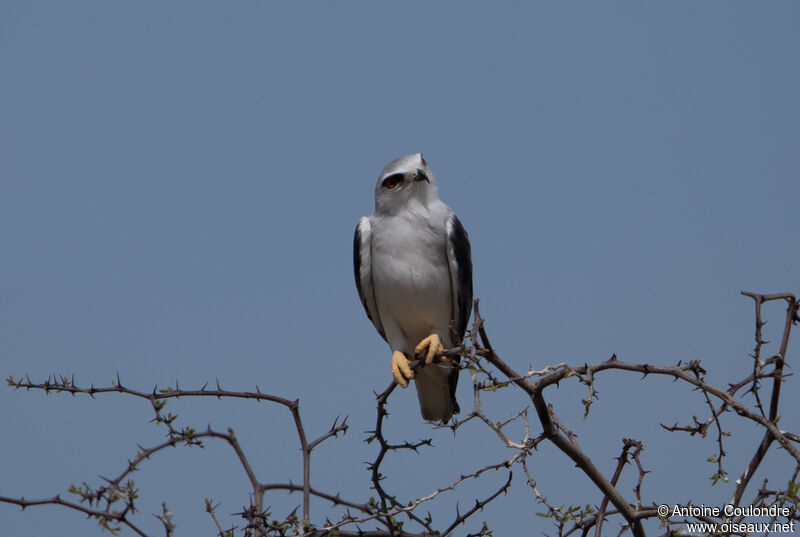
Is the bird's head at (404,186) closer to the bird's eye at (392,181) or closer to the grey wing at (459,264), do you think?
the bird's eye at (392,181)

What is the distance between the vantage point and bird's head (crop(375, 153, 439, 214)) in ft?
21.2

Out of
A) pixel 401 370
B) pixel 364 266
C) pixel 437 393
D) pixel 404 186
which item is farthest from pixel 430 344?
pixel 404 186

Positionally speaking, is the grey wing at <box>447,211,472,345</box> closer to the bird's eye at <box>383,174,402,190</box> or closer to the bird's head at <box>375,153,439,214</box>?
the bird's head at <box>375,153,439,214</box>

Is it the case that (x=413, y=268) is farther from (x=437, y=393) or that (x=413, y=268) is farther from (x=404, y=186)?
(x=437, y=393)

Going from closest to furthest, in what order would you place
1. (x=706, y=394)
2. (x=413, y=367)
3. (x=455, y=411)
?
1. (x=706, y=394)
2. (x=413, y=367)
3. (x=455, y=411)

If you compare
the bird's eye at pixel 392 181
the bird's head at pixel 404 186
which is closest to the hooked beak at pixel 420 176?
the bird's head at pixel 404 186

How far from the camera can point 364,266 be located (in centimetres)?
663

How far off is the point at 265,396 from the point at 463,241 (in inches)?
125

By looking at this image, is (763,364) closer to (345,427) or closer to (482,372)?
(482,372)

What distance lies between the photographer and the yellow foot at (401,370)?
6105 millimetres

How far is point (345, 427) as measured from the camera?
3.65m

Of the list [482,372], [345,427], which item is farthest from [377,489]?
[482,372]

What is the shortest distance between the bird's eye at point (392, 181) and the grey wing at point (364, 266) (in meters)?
0.33

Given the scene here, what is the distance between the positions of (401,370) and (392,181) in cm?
142
